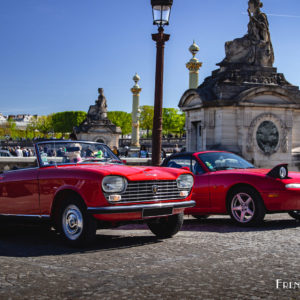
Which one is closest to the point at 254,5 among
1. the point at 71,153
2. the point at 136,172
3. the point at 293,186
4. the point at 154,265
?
the point at 293,186

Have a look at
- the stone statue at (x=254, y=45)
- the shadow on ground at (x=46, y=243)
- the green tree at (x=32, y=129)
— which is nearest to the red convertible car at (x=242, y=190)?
the shadow on ground at (x=46, y=243)

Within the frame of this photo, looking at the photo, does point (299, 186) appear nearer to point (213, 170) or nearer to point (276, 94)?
point (213, 170)

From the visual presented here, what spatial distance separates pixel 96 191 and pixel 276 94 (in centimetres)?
1410

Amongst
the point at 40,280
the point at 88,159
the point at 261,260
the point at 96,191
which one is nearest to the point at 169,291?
the point at 40,280

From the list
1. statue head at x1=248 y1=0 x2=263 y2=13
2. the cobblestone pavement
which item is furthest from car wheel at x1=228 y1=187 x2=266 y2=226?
statue head at x1=248 y1=0 x2=263 y2=13

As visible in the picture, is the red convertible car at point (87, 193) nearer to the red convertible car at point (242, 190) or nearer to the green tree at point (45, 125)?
the red convertible car at point (242, 190)

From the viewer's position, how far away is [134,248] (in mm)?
6730

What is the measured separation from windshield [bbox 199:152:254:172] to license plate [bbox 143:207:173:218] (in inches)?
107

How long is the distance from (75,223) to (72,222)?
6 centimetres

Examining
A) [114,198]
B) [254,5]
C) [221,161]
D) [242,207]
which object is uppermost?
[254,5]

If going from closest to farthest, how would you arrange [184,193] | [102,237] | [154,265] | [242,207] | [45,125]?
[154,265], [184,193], [102,237], [242,207], [45,125]

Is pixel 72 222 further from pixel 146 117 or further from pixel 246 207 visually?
pixel 146 117

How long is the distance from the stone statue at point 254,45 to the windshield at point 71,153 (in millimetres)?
12964

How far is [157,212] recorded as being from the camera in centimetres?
678
